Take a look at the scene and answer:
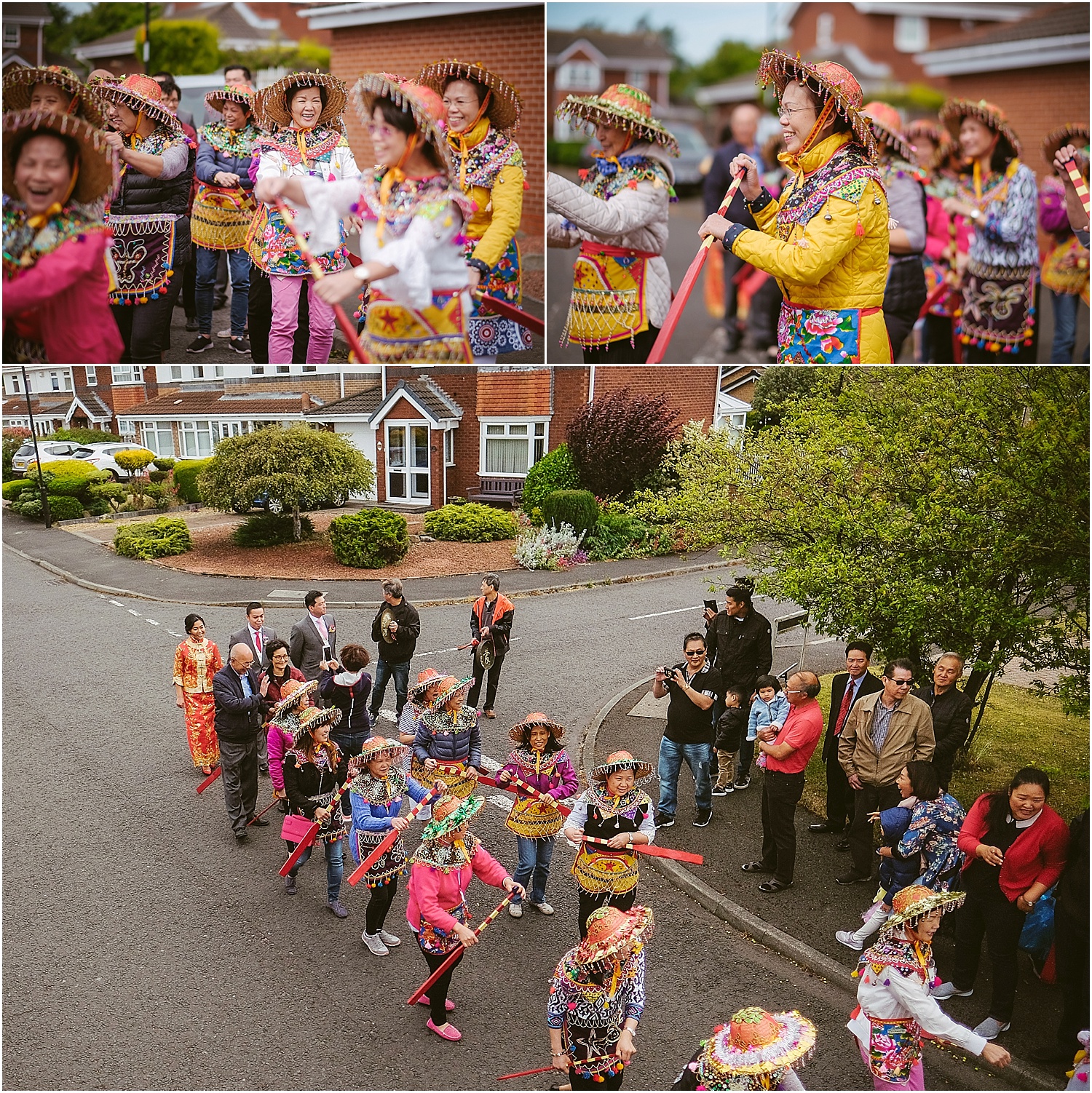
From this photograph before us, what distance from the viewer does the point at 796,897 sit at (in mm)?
5934

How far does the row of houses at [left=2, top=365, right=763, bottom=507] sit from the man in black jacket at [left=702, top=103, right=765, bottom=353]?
70 cm

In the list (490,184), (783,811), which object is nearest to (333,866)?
(783,811)

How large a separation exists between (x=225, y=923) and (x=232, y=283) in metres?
3.46

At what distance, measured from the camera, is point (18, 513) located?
6.59m

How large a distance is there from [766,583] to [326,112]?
4.01 metres

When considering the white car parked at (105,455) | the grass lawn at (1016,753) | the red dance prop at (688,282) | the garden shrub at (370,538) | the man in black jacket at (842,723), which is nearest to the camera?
the red dance prop at (688,282)

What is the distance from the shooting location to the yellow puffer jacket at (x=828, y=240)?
→ 4160mm

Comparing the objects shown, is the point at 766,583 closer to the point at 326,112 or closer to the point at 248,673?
the point at 248,673

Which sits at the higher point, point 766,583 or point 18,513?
point 18,513

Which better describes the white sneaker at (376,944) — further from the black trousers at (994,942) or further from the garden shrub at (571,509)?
the black trousers at (994,942)

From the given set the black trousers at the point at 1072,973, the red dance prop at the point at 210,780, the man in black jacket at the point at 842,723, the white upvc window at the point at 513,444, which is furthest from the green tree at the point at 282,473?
the black trousers at the point at 1072,973

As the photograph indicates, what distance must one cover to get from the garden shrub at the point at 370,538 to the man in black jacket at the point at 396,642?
0.20 metres

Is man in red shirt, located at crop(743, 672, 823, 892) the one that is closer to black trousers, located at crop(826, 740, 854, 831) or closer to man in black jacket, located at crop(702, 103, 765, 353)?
black trousers, located at crop(826, 740, 854, 831)

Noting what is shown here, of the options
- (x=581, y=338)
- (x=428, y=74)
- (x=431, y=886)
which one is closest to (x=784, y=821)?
(x=431, y=886)
